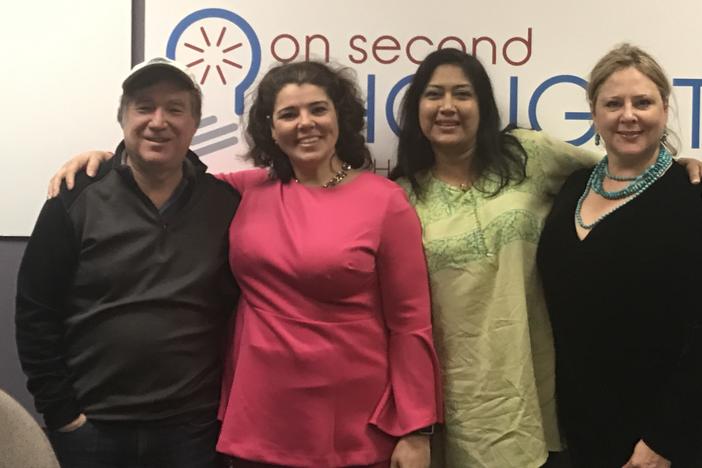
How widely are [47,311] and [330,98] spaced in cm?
77

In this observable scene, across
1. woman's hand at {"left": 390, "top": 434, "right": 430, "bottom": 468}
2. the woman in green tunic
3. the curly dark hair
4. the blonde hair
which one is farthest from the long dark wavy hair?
woman's hand at {"left": 390, "top": 434, "right": 430, "bottom": 468}

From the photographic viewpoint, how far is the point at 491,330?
147cm

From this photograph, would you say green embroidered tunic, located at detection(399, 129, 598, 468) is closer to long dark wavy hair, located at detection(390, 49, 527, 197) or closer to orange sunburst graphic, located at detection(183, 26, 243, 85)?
long dark wavy hair, located at detection(390, 49, 527, 197)

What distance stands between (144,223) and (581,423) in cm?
106

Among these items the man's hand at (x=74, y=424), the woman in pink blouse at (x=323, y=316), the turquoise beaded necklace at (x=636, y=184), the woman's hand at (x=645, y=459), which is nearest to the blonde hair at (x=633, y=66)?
the turquoise beaded necklace at (x=636, y=184)

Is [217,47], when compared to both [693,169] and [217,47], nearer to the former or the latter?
[217,47]

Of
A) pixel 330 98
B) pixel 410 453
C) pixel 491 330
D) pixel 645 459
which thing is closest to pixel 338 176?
pixel 330 98

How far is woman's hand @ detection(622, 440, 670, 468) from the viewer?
51.9 inches

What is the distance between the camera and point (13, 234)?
5.95 ft

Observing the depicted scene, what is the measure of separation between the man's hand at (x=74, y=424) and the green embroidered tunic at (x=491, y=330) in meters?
0.79

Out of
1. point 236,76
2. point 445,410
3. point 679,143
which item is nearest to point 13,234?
point 236,76

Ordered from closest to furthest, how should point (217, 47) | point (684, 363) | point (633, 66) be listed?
point (684, 363), point (633, 66), point (217, 47)

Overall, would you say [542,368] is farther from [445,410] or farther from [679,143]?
→ [679,143]

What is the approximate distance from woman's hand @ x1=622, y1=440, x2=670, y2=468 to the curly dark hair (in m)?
0.87
